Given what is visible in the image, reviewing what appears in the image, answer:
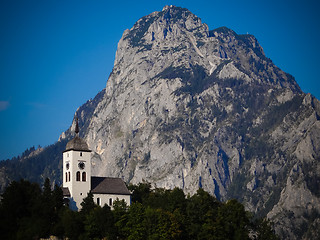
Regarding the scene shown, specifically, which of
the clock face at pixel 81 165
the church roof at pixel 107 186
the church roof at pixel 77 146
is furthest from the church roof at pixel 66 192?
the church roof at pixel 77 146

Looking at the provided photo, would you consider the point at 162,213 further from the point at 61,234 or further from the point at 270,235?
the point at 270,235

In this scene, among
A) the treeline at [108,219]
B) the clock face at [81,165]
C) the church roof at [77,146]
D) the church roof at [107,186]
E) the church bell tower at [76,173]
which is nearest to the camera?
the treeline at [108,219]

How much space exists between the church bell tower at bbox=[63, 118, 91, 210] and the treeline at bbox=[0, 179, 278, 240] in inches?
257

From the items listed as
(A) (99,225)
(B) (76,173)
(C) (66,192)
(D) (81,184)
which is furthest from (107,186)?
(A) (99,225)

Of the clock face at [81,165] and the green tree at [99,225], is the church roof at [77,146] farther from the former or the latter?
the green tree at [99,225]

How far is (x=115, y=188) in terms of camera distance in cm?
17588

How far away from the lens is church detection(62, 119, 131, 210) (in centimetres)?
16900

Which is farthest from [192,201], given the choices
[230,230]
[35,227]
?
[35,227]

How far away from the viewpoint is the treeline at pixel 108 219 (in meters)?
140

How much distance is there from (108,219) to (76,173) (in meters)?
27.0

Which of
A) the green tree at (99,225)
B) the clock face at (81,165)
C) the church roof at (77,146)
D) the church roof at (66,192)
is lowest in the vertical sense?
the green tree at (99,225)

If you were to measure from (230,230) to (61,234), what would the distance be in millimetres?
42751

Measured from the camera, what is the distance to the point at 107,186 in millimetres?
175375

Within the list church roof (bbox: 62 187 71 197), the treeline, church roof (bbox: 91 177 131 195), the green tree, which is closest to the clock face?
church roof (bbox: 91 177 131 195)
